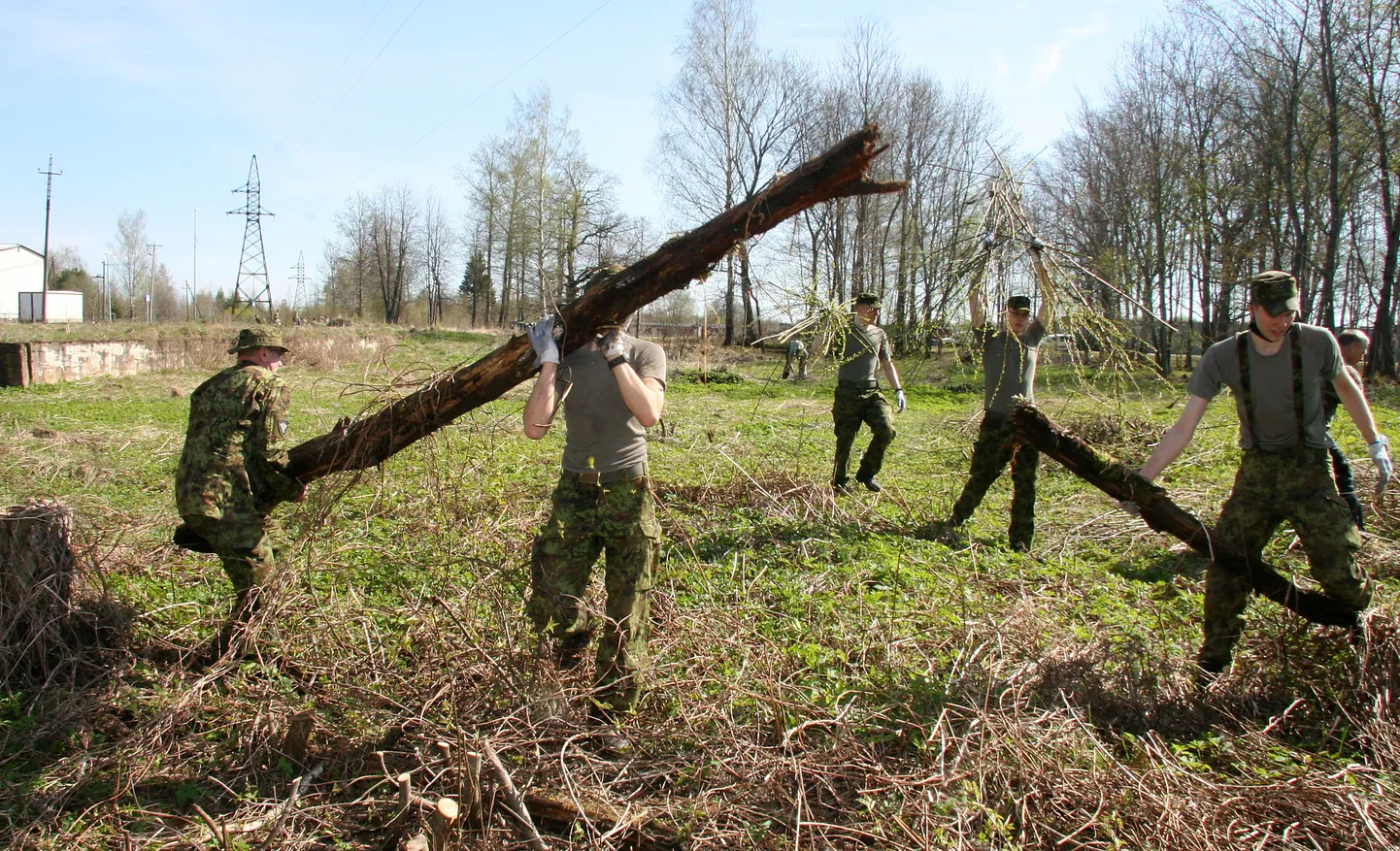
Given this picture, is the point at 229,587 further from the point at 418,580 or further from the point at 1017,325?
the point at 1017,325

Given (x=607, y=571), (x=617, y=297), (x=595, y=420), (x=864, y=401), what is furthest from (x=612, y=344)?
(x=864, y=401)

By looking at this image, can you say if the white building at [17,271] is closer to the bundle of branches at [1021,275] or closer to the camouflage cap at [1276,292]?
the bundle of branches at [1021,275]

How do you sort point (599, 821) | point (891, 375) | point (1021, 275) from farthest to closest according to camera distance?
point (891, 375), point (1021, 275), point (599, 821)

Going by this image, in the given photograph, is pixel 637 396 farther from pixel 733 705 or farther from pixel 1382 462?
pixel 1382 462

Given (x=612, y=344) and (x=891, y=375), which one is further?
(x=891, y=375)

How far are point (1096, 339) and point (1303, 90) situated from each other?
68.4 ft

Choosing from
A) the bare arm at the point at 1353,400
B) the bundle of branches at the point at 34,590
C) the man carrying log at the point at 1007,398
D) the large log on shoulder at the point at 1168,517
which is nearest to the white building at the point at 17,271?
the bundle of branches at the point at 34,590

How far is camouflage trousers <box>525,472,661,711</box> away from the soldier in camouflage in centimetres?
141

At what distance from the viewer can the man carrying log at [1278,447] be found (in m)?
3.41

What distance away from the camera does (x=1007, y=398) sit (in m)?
5.91

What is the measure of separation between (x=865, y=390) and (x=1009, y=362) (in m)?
1.33

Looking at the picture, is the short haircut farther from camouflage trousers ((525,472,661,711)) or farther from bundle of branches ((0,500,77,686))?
bundle of branches ((0,500,77,686))

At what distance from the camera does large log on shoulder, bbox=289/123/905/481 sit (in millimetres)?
3199

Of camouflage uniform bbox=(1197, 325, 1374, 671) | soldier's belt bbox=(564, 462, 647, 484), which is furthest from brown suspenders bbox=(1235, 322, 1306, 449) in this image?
soldier's belt bbox=(564, 462, 647, 484)
